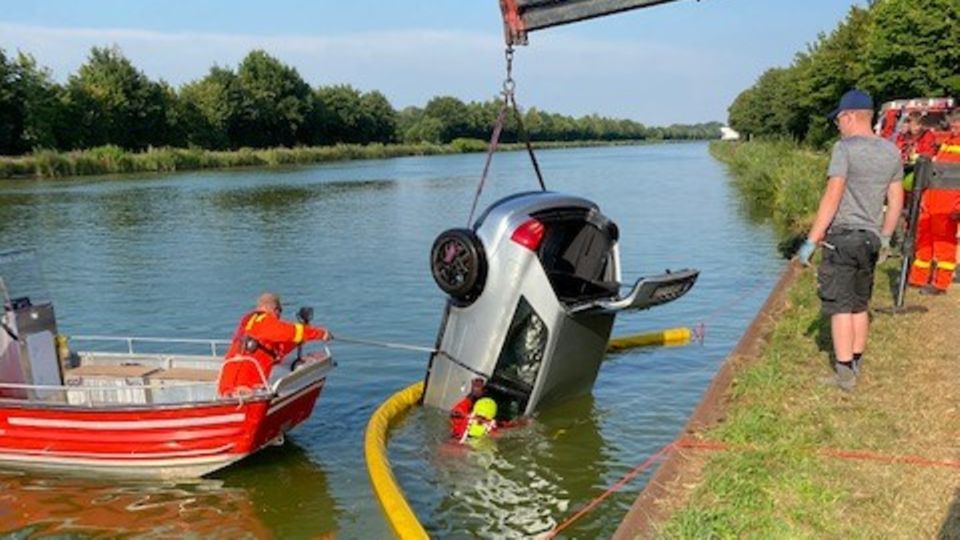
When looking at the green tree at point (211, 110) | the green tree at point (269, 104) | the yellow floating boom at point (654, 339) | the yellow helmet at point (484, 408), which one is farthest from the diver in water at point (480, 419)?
the green tree at point (269, 104)

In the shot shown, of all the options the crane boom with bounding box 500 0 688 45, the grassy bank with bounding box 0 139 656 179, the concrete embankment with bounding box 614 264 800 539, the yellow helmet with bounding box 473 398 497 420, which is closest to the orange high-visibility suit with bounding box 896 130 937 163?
the concrete embankment with bounding box 614 264 800 539

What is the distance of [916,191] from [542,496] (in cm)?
513

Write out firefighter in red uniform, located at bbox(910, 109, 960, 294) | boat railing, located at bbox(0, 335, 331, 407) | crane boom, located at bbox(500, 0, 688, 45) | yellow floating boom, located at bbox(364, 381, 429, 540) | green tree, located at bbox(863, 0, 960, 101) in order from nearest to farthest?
yellow floating boom, located at bbox(364, 381, 429, 540)
crane boom, located at bbox(500, 0, 688, 45)
boat railing, located at bbox(0, 335, 331, 407)
firefighter in red uniform, located at bbox(910, 109, 960, 294)
green tree, located at bbox(863, 0, 960, 101)

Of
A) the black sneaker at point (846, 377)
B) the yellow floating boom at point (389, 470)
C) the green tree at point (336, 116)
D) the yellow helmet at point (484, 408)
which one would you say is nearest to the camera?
the yellow floating boom at point (389, 470)

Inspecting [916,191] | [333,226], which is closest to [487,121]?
[333,226]

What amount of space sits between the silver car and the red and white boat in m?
1.50

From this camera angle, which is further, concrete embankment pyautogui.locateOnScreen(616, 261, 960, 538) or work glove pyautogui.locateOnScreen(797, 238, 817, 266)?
work glove pyautogui.locateOnScreen(797, 238, 817, 266)

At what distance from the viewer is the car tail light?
8672mm

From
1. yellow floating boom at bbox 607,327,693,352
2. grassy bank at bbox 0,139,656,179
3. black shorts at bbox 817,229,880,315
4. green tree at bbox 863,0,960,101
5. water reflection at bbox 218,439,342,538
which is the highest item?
green tree at bbox 863,0,960,101

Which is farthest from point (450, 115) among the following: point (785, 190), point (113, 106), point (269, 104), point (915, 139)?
point (915, 139)

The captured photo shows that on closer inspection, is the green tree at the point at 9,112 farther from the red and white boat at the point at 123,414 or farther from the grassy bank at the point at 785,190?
the red and white boat at the point at 123,414

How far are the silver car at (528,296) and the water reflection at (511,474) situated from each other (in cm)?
35

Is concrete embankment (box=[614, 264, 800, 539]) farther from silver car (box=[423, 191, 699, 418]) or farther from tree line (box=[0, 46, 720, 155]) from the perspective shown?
tree line (box=[0, 46, 720, 155])

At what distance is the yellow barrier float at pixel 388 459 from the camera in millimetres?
6621
